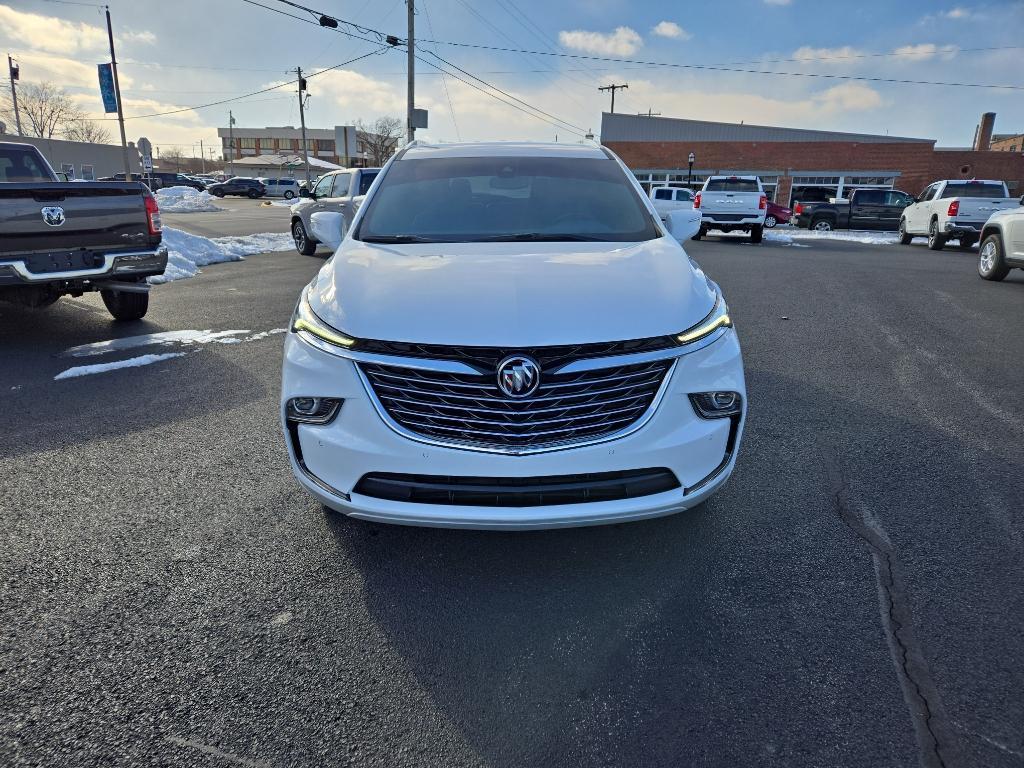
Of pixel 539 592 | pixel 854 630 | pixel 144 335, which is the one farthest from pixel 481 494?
pixel 144 335

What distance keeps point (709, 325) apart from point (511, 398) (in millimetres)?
928

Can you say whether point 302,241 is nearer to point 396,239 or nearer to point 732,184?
point 396,239

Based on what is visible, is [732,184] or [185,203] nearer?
[732,184]

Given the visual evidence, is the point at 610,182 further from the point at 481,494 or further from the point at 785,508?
the point at 481,494

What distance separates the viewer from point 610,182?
4152mm

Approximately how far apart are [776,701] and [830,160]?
5172 centimetres

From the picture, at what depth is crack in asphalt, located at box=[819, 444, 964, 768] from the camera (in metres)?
1.87

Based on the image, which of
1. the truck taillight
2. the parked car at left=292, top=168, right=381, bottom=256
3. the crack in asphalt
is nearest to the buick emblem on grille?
the crack in asphalt

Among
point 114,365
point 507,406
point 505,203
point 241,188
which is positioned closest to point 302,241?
point 114,365

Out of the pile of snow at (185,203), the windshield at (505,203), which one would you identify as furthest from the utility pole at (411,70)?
the windshield at (505,203)

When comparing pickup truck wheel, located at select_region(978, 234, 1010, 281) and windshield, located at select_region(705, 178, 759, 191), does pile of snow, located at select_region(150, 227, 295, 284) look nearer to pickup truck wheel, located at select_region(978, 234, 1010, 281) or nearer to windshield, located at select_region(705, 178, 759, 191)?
windshield, located at select_region(705, 178, 759, 191)

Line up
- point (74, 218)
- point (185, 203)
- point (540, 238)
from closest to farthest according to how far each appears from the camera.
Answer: point (540, 238) → point (74, 218) → point (185, 203)

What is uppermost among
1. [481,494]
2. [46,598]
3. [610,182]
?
[610,182]

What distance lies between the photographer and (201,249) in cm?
1326
